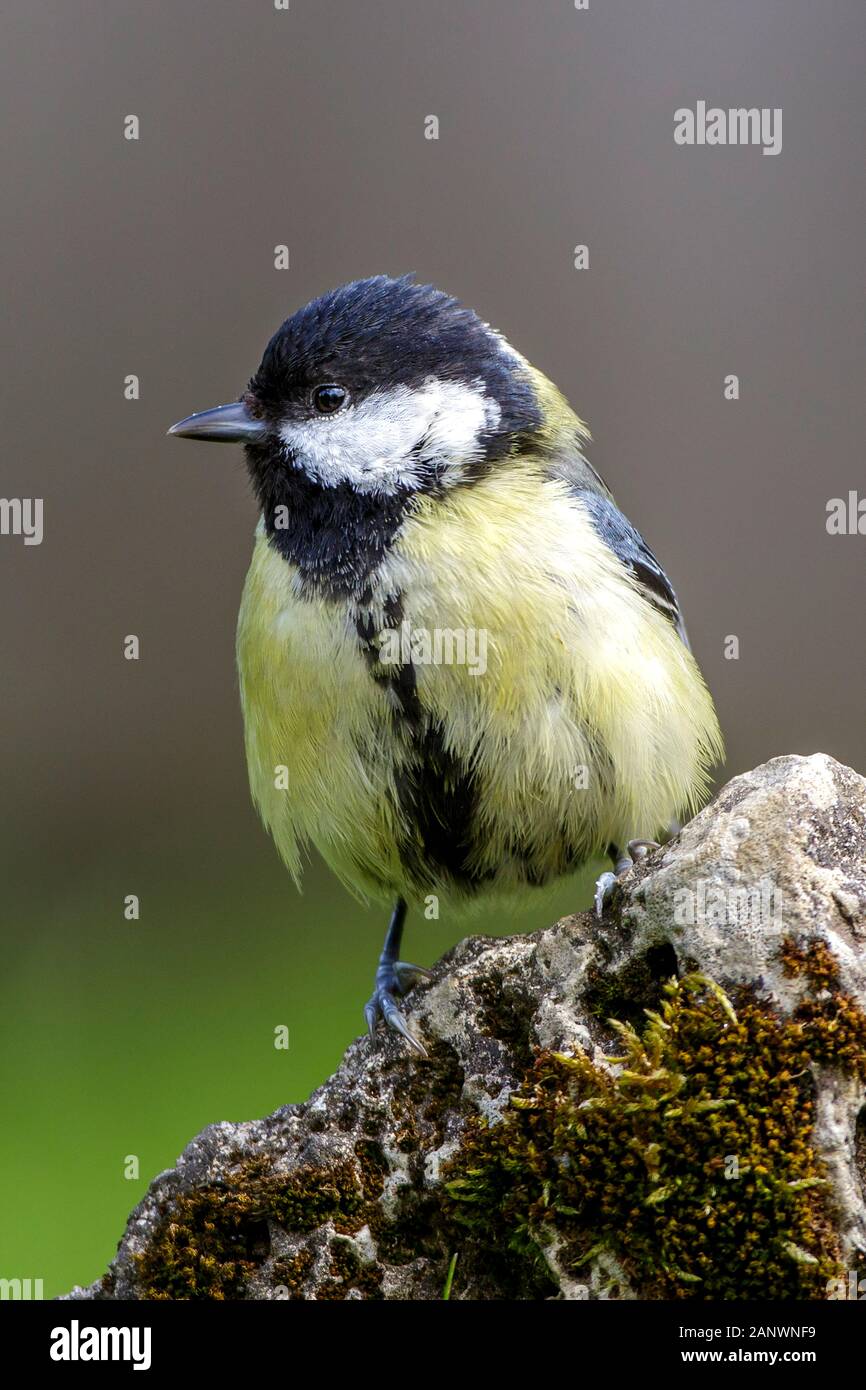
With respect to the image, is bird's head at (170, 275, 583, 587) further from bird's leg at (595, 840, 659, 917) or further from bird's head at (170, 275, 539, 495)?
bird's leg at (595, 840, 659, 917)

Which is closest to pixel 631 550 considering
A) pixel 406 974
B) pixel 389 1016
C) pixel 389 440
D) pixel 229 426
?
pixel 389 440

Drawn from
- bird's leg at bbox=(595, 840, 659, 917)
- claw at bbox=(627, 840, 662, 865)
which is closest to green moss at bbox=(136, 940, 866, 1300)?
bird's leg at bbox=(595, 840, 659, 917)

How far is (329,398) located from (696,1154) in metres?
1.73

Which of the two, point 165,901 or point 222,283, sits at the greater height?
point 222,283

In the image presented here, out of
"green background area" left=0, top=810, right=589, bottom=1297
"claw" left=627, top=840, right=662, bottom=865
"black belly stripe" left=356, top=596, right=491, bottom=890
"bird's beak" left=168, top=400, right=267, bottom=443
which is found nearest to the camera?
"claw" left=627, top=840, right=662, bottom=865

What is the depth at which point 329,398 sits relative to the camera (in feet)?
9.77

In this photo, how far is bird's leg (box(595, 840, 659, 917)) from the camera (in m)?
2.34

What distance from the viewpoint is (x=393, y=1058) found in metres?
2.46

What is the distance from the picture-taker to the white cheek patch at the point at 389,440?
9.51 ft

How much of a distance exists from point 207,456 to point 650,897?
3930mm

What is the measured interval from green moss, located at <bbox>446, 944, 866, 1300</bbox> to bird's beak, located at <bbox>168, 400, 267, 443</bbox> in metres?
1.56

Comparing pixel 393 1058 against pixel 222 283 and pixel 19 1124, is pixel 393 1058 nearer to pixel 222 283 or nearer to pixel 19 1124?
pixel 19 1124
